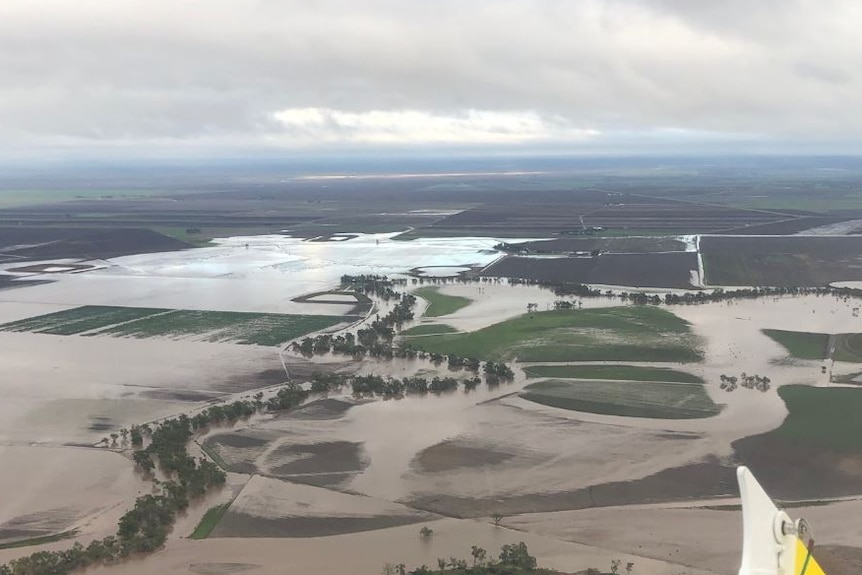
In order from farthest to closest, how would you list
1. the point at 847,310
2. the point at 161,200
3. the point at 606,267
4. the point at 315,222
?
the point at 161,200 < the point at 315,222 < the point at 606,267 < the point at 847,310

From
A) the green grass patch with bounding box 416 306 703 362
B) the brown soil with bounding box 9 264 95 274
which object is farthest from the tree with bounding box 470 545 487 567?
the brown soil with bounding box 9 264 95 274

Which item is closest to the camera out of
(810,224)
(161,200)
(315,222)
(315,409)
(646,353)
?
(315,409)

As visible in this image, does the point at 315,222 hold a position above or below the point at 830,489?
above

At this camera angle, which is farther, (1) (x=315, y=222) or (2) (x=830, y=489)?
(1) (x=315, y=222)

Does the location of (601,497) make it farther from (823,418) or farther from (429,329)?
(429,329)

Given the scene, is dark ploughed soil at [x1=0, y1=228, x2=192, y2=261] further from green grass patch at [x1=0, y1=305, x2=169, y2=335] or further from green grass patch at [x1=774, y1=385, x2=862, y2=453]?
green grass patch at [x1=774, y1=385, x2=862, y2=453]

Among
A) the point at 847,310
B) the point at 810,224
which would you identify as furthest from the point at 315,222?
the point at 847,310

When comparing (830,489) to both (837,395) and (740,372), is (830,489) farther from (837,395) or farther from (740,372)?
(740,372)
